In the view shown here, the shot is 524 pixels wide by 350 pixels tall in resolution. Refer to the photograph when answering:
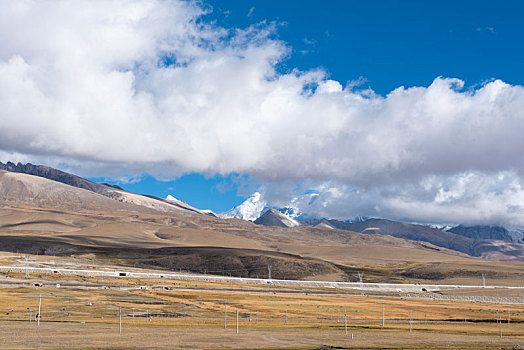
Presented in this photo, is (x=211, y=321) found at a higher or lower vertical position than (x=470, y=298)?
lower

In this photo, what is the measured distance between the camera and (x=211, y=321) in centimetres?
8338

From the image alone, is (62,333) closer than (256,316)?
Yes

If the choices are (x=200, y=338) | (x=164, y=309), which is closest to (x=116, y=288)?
(x=164, y=309)

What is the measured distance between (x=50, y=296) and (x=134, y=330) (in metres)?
51.0

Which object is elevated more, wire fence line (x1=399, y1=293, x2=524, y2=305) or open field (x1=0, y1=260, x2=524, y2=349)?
wire fence line (x1=399, y1=293, x2=524, y2=305)

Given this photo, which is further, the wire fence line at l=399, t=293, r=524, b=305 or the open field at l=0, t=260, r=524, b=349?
the wire fence line at l=399, t=293, r=524, b=305

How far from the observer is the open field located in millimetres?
59125

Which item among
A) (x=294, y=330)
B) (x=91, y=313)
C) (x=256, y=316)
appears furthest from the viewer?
(x=256, y=316)

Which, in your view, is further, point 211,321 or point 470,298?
point 470,298

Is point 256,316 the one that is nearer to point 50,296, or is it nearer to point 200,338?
point 200,338

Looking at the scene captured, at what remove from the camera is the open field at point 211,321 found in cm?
5912

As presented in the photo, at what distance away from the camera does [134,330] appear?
67.2 metres

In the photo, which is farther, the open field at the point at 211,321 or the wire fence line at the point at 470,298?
the wire fence line at the point at 470,298

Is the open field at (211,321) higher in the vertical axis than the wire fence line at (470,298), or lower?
lower
